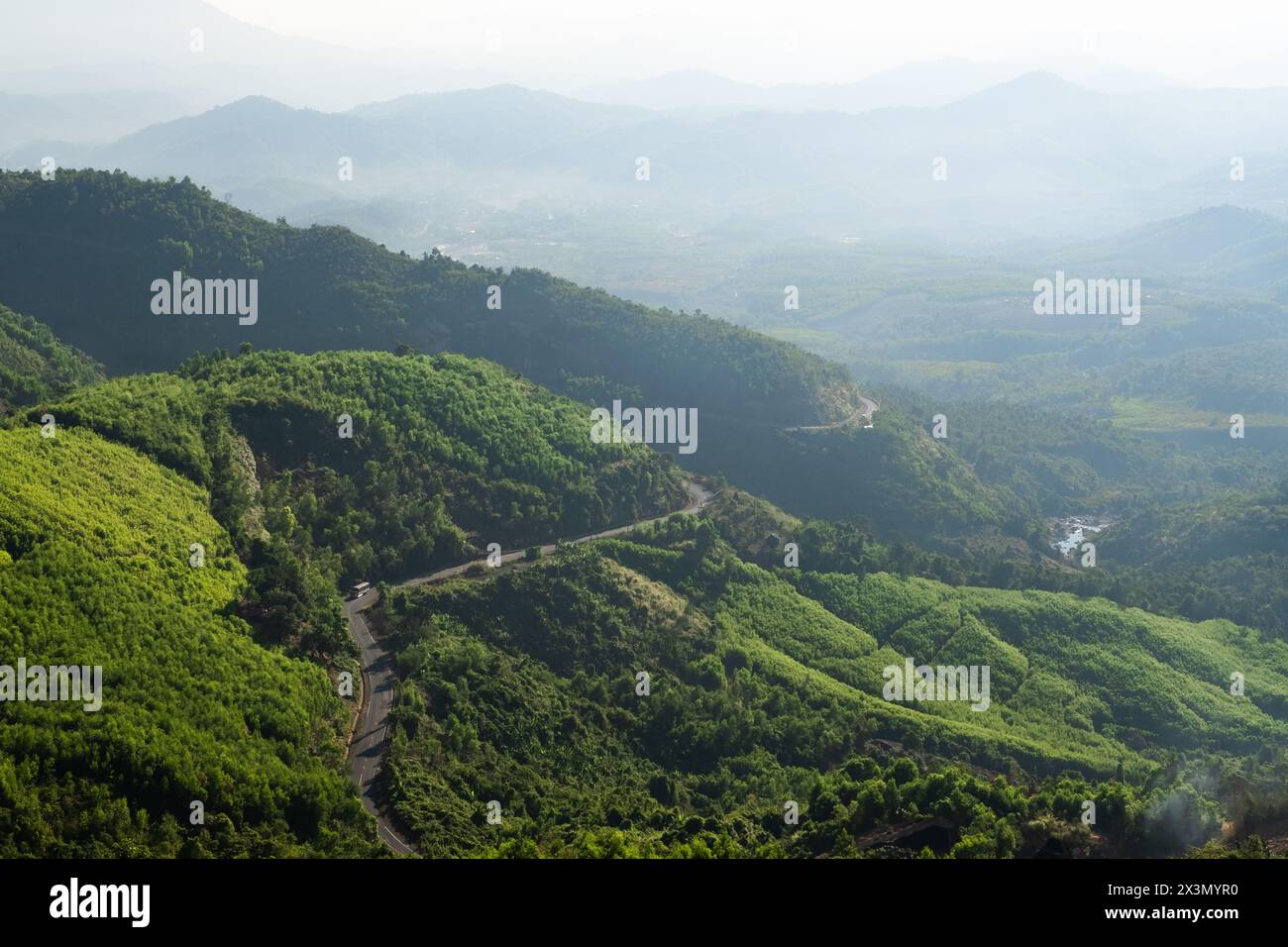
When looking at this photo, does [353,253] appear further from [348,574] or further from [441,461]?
[348,574]

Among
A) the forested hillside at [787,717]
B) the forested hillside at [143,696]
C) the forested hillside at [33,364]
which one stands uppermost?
the forested hillside at [33,364]

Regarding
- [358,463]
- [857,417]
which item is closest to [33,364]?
[358,463]

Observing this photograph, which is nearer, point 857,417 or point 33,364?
point 33,364

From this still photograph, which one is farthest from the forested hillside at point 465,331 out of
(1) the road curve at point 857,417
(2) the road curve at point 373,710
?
(2) the road curve at point 373,710

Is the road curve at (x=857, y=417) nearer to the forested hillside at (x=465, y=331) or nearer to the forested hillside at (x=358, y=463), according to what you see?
the forested hillside at (x=465, y=331)

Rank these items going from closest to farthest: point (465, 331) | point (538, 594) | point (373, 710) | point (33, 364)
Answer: point (373, 710) < point (538, 594) < point (33, 364) < point (465, 331)

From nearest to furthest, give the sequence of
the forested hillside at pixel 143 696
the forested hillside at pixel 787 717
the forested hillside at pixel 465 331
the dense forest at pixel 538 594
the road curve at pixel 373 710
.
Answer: the forested hillside at pixel 143 696 < the dense forest at pixel 538 594 < the road curve at pixel 373 710 < the forested hillside at pixel 787 717 < the forested hillside at pixel 465 331

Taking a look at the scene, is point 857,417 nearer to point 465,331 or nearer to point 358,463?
point 465,331

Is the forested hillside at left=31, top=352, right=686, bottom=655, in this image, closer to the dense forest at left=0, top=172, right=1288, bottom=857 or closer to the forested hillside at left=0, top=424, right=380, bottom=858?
the dense forest at left=0, top=172, right=1288, bottom=857
